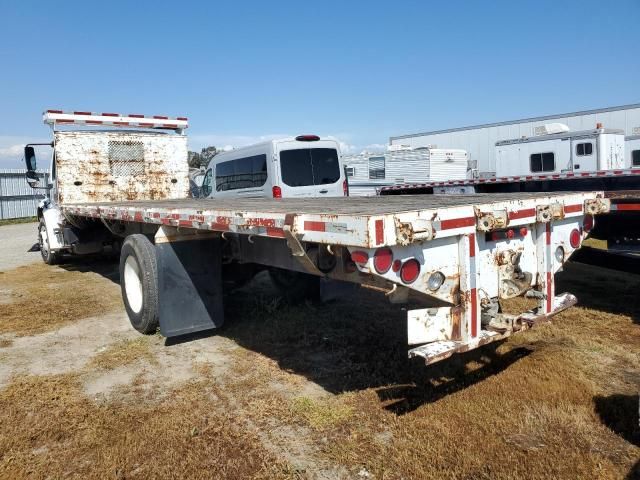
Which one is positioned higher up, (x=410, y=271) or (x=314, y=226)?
(x=314, y=226)

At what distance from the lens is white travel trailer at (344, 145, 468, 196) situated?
19125 mm

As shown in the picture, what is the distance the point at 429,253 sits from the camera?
3.16 meters

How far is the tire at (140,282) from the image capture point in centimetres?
531

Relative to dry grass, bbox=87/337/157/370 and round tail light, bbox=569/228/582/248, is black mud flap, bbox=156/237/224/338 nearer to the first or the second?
dry grass, bbox=87/337/157/370

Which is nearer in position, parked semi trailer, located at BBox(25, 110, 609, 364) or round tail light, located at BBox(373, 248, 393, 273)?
round tail light, located at BBox(373, 248, 393, 273)

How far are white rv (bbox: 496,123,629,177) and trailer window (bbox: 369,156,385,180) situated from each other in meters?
7.27

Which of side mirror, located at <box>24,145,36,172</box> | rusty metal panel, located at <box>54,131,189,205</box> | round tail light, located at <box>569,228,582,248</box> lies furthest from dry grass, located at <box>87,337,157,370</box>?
side mirror, located at <box>24,145,36,172</box>

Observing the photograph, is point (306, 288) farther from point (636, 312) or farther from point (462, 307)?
point (636, 312)

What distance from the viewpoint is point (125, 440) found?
3.39 m

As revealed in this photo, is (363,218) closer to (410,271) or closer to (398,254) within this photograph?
(398,254)

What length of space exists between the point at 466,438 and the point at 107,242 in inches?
315

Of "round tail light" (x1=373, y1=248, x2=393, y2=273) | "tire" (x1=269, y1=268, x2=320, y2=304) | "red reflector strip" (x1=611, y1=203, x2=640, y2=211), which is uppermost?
"red reflector strip" (x1=611, y1=203, x2=640, y2=211)

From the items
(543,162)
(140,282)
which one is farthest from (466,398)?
(543,162)

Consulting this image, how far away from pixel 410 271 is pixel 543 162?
1148 cm
